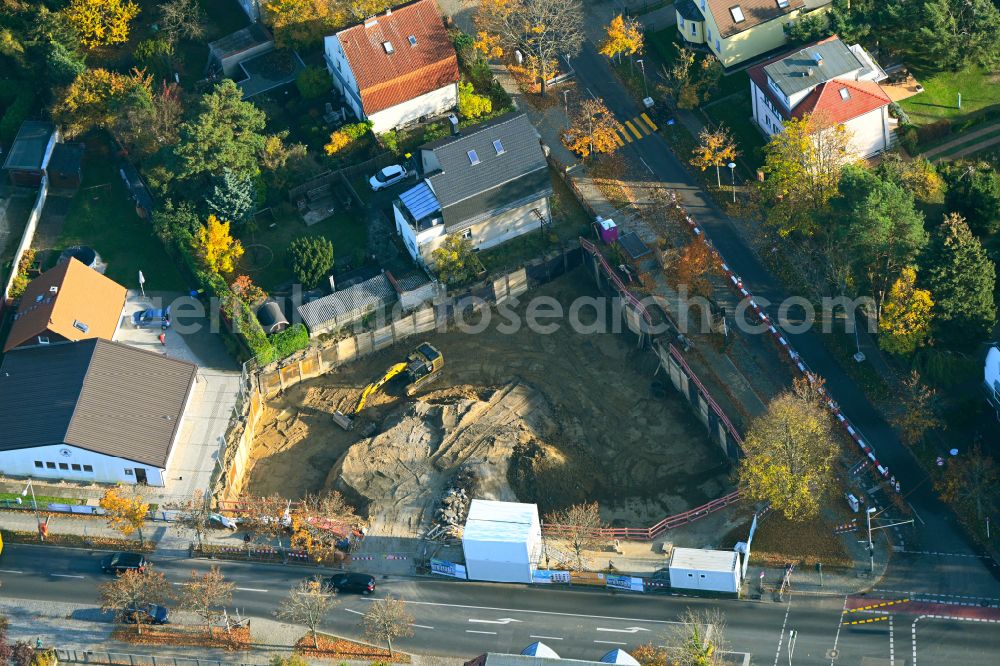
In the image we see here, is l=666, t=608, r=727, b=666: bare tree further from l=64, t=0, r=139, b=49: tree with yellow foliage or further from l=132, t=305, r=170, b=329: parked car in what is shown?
l=64, t=0, r=139, b=49: tree with yellow foliage

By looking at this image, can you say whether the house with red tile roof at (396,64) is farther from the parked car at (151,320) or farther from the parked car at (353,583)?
the parked car at (353,583)

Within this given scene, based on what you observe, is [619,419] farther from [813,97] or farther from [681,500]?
[813,97]

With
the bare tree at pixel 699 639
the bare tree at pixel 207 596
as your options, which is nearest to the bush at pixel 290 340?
the bare tree at pixel 207 596

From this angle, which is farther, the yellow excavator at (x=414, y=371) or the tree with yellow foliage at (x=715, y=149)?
the tree with yellow foliage at (x=715, y=149)

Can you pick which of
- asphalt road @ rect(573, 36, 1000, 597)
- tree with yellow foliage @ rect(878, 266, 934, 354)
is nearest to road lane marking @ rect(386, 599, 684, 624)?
asphalt road @ rect(573, 36, 1000, 597)

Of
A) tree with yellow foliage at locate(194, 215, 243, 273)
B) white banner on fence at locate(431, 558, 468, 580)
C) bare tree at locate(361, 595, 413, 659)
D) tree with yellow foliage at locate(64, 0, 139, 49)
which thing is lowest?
white banner on fence at locate(431, 558, 468, 580)

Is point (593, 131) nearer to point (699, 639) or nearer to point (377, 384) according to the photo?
point (377, 384)
